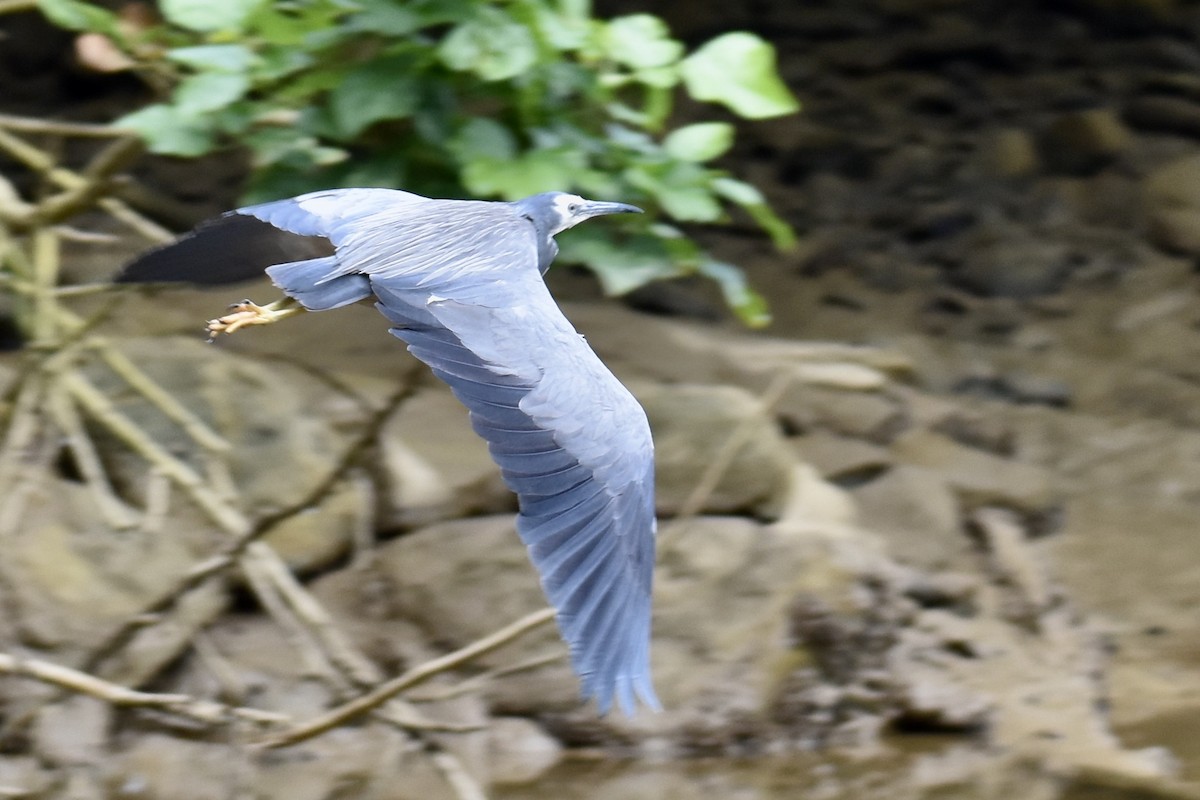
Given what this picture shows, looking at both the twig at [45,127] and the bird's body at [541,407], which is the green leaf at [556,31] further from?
the twig at [45,127]

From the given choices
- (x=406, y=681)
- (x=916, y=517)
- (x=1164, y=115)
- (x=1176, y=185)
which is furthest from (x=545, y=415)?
(x=1164, y=115)

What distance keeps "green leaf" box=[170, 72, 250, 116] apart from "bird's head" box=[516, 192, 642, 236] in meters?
0.59

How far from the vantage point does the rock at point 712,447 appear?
3.83m

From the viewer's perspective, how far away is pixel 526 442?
204 cm

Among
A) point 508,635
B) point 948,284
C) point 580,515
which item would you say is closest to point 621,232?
point 508,635

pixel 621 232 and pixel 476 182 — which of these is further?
pixel 621 232

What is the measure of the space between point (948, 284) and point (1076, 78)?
1.10 metres

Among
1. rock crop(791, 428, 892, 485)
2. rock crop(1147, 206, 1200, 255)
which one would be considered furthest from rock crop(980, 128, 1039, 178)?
rock crop(791, 428, 892, 485)

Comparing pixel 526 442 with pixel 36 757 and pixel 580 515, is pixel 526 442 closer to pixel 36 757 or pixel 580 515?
pixel 580 515

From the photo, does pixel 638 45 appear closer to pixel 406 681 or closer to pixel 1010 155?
pixel 406 681

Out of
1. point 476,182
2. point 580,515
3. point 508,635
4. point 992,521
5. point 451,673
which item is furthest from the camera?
point 992,521

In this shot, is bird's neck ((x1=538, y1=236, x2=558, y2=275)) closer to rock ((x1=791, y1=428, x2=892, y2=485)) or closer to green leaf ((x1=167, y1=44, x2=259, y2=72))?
green leaf ((x1=167, y1=44, x2=259, y2=72))

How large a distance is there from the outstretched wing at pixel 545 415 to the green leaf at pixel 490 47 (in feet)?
1.89

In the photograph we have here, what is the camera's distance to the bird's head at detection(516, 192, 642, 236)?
2434 mm
